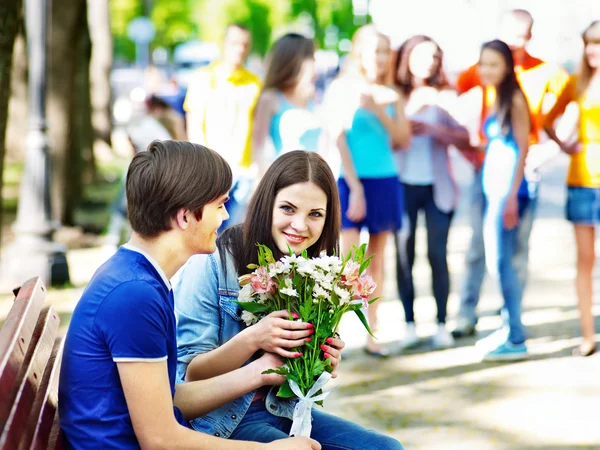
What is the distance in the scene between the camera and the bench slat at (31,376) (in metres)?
2.29

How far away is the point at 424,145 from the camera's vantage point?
7.25 meters

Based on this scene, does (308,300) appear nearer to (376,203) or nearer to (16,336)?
(16,336)

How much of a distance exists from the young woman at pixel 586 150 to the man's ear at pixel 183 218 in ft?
15.2

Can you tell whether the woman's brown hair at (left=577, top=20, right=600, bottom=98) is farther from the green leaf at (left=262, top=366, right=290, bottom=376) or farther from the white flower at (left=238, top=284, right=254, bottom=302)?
the green leaf at (left=262, top=366, right=290, bottom=376)

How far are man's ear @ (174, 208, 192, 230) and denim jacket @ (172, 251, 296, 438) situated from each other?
600 millimetres

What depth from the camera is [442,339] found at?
7363 millimetres

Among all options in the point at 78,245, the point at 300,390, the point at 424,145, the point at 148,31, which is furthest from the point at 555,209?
the point at 148,31

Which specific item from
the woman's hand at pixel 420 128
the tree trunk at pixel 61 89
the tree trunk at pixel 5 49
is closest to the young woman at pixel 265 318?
the woman's hand at pixel 420 128

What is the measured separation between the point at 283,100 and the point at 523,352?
2516mm

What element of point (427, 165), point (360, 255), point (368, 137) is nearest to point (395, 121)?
point (368, 137)

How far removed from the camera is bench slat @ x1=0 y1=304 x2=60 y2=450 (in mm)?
2295

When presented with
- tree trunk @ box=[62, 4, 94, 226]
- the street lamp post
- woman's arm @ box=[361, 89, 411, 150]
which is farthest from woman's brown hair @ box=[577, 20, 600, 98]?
tree trunk @ box=[62, 4, 94, 226]

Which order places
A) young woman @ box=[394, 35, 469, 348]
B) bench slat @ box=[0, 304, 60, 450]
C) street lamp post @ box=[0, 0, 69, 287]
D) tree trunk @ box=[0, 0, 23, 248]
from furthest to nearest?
street lamp post @ box=[0, 0, 69, 287], tree trunk @ box=[0, 0, 23, 248], young woman @ box=[394, 35, 469, 348], bench slat @ box=[0, 304, 60, 450]

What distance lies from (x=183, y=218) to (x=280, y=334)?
486 millimetres
